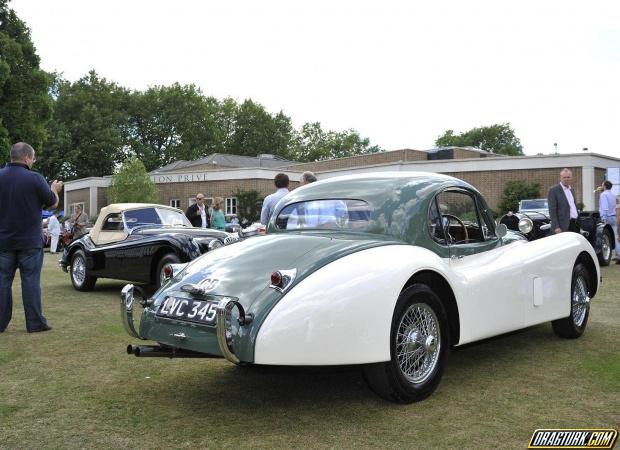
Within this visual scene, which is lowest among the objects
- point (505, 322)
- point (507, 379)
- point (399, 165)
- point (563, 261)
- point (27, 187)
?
point (507, 379)

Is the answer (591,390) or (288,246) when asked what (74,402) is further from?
(591,390)

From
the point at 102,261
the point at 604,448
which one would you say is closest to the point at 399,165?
the point at 102,261

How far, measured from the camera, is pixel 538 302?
200 inches

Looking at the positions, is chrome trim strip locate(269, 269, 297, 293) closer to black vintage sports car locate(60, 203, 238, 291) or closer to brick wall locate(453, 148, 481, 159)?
black vintage sports car locate(60, 203, 238, 291)

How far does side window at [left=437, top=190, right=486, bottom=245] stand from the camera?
4793 mm

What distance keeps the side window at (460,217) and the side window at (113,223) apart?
6384mm

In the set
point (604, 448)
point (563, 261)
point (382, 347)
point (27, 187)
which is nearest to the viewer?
point (604, 448)

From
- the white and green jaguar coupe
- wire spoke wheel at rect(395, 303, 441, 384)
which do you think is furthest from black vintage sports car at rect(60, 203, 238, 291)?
wire spoke wheel at rect(395, 303, 441, 384)

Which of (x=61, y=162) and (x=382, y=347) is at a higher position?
(x=61, y=162)

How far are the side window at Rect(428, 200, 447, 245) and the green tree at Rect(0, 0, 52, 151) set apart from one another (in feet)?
84.5

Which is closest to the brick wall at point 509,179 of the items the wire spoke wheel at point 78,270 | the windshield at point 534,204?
the windshield at point 534,204

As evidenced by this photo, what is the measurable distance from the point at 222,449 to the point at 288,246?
56.3 inches

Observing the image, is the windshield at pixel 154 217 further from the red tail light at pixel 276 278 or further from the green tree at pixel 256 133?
the green tree at pixel 256 133

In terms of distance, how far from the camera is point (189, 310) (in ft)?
12.7
